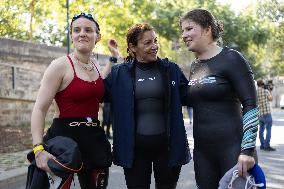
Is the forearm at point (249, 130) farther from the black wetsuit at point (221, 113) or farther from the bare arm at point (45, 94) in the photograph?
the bare arm at point (45, 94)

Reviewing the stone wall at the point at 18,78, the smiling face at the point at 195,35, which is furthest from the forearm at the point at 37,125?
the stone wall at the point at 18,78

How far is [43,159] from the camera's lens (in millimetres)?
3146

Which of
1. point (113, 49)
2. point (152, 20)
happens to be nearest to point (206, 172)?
point (113, 49)

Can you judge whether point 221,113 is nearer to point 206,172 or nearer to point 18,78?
point 206,172

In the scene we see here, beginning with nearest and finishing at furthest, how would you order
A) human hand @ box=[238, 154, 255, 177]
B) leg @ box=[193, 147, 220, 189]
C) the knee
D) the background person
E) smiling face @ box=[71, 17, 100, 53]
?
human hand @ box=[238, 154, 255, 177]
leg @ box=[193, 147, 220, 189]
smiling face @ box=[71, 17, 100, 53]
the knee
the background person

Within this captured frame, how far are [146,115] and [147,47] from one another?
569 mm

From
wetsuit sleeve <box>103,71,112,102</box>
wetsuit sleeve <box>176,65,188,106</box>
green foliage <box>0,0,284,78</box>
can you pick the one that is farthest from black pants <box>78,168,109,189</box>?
green foliage <box>0,0,284,78</box>

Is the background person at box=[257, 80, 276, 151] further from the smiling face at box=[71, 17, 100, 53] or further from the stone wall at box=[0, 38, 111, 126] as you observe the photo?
the stone wall at box=[0, 38, 111, 126]

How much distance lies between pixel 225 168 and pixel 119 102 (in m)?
1.04

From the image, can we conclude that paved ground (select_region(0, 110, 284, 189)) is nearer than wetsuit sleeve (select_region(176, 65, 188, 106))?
No

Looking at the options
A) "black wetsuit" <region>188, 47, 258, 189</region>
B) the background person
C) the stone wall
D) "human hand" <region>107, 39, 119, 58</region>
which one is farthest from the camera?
the stone wall

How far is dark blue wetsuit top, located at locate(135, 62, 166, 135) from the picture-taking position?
3691mm

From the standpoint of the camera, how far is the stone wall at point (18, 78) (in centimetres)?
1617

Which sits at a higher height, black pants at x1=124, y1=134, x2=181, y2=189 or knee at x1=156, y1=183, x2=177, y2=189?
black pants at x1=124, y1=134, x2=181, y2=189
